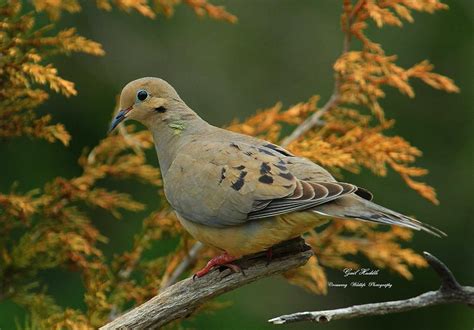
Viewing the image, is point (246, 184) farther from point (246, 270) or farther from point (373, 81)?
point (373, 81)

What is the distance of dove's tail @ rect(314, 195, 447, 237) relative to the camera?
2809 millimetres

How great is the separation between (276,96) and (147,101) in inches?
102

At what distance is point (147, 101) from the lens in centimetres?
373

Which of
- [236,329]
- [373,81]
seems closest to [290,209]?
[373,81]

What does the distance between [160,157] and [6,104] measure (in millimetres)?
649

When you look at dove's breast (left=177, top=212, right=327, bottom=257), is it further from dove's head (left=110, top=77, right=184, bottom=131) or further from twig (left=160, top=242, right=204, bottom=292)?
dove's head (left=110, top=77, right=184, bottom=131)

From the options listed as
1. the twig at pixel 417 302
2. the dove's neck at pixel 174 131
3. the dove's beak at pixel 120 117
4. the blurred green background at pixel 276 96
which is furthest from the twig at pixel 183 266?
the blurred green background at pixel 276 96

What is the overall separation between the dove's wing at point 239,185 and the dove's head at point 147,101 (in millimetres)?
355

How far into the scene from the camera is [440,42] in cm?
609

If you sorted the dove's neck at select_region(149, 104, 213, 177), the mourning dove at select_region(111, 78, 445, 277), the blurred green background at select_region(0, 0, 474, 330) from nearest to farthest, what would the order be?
the mourning dove at select_region(111, 78, 445, 277) < the dove's neck at select_region(149, 104, 213, 177) < the blurred green background at select_region(0, 0, 474, 330)

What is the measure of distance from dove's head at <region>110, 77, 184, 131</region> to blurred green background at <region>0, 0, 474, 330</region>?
1.50 metres

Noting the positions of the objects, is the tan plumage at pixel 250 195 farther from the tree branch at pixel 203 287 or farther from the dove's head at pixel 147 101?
the dove's head at pixel 147 101

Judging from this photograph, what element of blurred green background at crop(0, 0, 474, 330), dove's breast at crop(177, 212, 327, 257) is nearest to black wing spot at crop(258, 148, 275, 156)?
dove's breast at crop(177, 212, 327, 257)

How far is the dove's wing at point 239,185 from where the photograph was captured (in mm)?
3068
